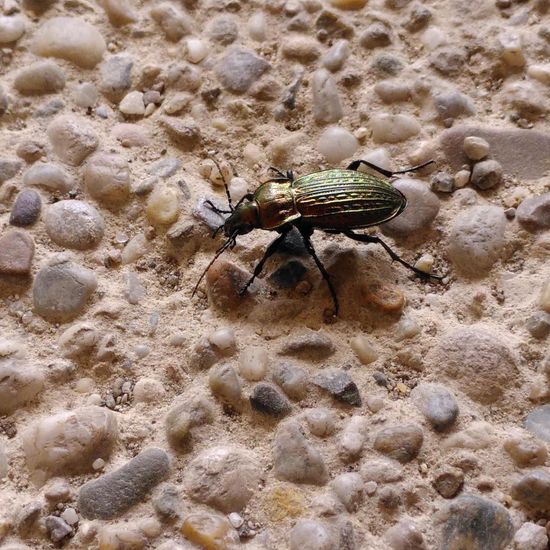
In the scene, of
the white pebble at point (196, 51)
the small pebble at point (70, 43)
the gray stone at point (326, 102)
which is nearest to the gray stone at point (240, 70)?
the white pebble at point (196, 51)

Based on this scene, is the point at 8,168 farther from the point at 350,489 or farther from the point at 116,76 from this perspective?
the point at 350,489

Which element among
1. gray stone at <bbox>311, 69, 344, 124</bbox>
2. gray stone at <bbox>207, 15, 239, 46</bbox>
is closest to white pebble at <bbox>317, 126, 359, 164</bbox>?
gray stone at <bbox>311, 69, 344, 124</bbox>

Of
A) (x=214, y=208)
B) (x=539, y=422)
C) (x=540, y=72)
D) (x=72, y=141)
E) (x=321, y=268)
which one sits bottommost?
(x=539, y=422)

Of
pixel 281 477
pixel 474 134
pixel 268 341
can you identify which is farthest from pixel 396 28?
pixel 281 477

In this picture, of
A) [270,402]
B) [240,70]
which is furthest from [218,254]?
[240,70]

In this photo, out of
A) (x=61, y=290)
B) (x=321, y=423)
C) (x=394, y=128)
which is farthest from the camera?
(x=394, y=128)

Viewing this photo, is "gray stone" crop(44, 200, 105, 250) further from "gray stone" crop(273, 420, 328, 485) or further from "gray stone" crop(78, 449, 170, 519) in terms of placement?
"gray stone" crop(273, 420, 328, 485)
